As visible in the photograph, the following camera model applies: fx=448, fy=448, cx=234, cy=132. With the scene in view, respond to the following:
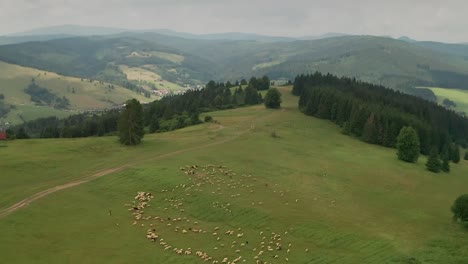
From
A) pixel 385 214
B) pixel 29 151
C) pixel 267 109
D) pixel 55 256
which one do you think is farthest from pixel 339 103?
pixel 55 256

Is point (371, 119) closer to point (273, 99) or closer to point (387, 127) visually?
point (387, 127)

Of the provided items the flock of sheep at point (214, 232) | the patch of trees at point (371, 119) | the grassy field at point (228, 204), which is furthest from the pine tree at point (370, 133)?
the flock of sheep at point (214, 232)

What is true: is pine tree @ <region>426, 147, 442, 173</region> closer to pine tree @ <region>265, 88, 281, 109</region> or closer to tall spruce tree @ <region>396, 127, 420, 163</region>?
tall spruce tree @ <region>396, 127, 420, 163</region>

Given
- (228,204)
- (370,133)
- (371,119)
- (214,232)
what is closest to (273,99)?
(371,119)

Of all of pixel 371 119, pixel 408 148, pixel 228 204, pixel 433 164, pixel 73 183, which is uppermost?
pixel 371 119

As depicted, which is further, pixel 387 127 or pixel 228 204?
pixel 387 127

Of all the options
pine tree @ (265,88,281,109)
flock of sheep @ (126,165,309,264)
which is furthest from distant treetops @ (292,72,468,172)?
flock of sheep @ (126,165,309,264)
